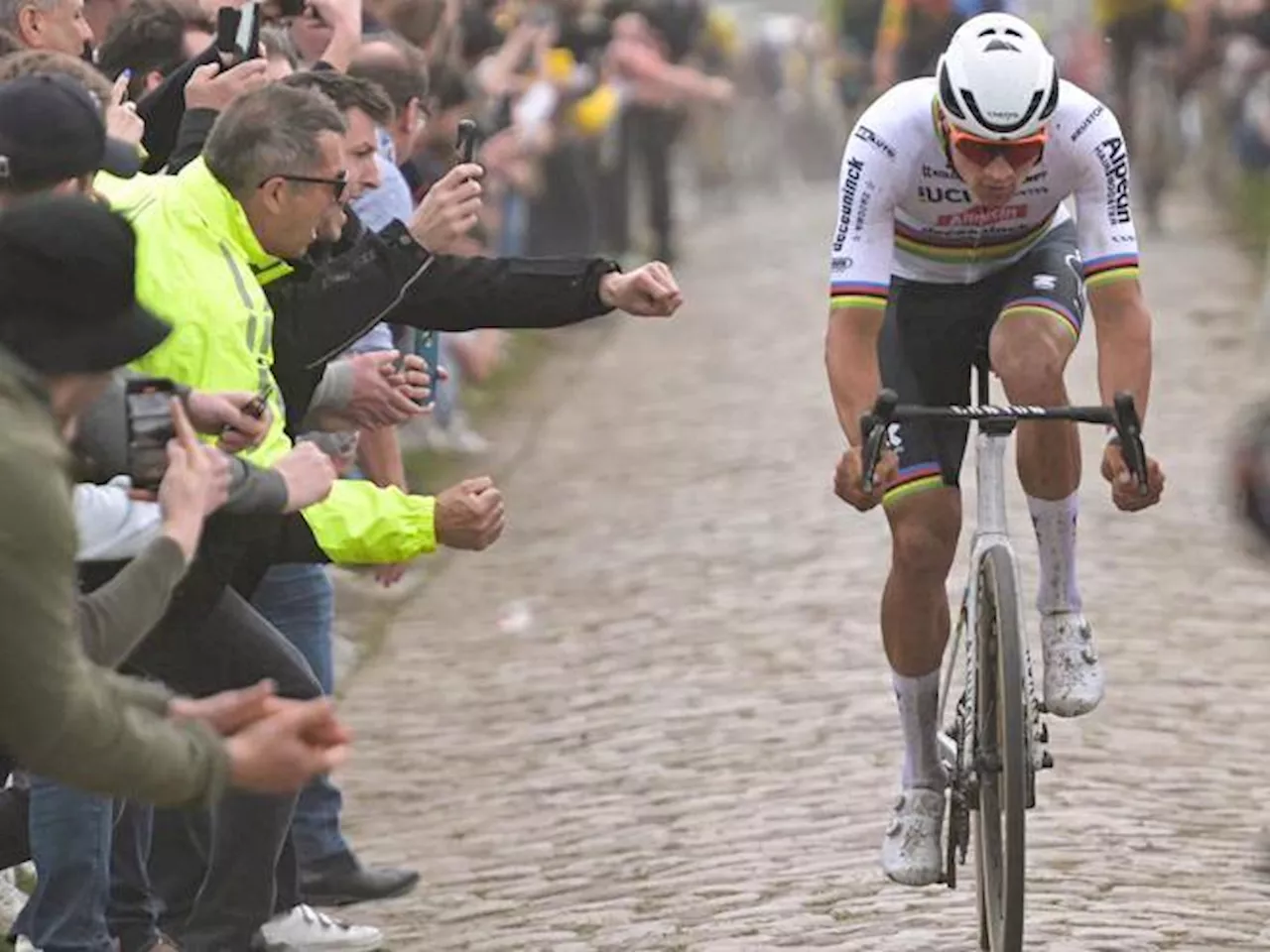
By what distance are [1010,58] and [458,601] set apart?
261 inches

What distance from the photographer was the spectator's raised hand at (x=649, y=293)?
7969mm

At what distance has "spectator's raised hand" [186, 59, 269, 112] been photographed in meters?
8.33

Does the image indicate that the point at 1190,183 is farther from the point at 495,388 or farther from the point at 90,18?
the point at 90,18

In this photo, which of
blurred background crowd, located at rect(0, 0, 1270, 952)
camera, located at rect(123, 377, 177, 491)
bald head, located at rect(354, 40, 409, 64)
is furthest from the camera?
bald head, located at rect(354, 40, 409, 64)

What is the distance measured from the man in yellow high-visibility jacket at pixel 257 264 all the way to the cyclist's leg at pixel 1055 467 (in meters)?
1.82

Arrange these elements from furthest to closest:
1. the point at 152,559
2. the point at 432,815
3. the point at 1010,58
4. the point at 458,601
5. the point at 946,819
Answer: the point at 458,601
the point at 432,815
the point at 946,819
the point at 1010,58
the point at 152,559

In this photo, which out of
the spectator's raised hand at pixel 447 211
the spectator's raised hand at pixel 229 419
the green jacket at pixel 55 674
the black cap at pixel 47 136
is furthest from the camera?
the spectator's raised hand at pixel 447 211

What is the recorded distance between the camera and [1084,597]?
13.3 metres

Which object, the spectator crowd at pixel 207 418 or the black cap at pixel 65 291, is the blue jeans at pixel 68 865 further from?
the black cap at pixel 65 291

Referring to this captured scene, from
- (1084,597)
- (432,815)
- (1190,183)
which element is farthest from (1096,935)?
(1190,183)

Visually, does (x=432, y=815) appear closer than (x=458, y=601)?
Yes

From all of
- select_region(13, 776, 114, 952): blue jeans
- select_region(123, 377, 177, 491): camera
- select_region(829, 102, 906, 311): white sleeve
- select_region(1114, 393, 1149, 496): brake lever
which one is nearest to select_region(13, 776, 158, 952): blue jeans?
select_region(13, 776, 114, 952): blue jeans

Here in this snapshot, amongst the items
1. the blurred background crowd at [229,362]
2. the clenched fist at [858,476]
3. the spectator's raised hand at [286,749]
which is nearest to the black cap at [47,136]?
the blurred background crowd at [229,362]

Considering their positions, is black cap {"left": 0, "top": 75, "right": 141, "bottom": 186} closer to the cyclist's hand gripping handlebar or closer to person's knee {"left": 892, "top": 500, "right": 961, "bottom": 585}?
the cyclist's hand gripping handlebar
